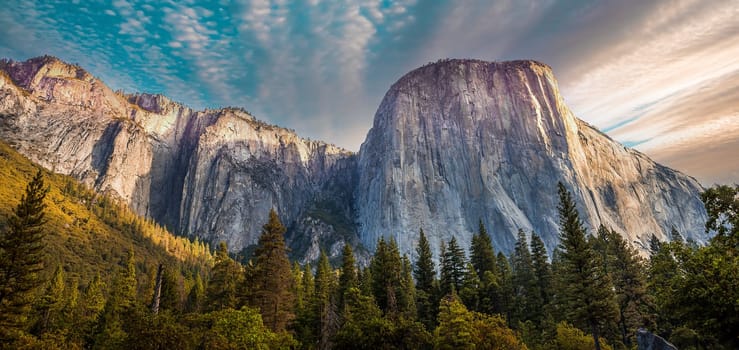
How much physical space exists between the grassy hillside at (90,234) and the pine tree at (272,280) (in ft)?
279

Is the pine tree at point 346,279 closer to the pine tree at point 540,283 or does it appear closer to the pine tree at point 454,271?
the pine tree at point 454,271

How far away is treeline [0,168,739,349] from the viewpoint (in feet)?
65.5

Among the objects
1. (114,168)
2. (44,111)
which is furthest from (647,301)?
(44,111)

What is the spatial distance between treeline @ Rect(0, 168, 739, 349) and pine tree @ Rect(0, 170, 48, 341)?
108 millimetres

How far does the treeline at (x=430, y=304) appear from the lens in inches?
786

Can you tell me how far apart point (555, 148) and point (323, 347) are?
14770 centimetres

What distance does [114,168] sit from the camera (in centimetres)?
19525

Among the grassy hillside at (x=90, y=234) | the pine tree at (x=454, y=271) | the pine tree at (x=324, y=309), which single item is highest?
the grassy hillside at (x=90, y=234)

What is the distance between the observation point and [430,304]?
5244 centimetres

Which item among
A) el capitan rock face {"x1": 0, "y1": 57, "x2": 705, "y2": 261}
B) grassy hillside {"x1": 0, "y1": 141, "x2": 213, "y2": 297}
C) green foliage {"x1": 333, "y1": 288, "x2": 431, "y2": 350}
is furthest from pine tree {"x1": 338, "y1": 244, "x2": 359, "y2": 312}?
el capitan rock face {"x1": 0, "y1": 57, "x2": 705, "y2": 261}

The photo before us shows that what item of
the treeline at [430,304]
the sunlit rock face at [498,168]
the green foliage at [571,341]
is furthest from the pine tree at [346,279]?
the sunlit rock face at [498,168]

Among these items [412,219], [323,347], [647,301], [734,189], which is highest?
[412,219]

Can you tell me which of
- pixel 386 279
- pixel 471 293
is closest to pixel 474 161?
pixel 471 293

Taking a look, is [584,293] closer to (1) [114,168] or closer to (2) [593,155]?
(2) [593,155]
